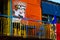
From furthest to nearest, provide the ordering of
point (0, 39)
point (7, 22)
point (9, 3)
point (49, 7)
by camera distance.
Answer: point (49, 7) → point (9, 3) → point (7, 22) → point (0, 39)

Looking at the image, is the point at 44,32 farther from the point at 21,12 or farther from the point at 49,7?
the point at 49,7

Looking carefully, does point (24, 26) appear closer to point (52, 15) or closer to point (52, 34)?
point (52, 34)

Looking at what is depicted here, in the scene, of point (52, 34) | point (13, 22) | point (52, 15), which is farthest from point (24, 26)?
point (52, 15)

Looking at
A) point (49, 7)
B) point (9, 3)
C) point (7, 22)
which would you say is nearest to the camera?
point (7, 22)

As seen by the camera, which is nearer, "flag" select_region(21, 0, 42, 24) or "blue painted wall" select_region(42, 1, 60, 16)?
"flag" select_region(21, 0, 42, 24)

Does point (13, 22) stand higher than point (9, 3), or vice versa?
point (9, 3)

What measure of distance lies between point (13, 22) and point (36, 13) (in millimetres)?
3018

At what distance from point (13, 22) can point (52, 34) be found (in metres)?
2.57

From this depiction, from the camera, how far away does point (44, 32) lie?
1490 centimetres

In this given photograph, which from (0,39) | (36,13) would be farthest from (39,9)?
(0,39)

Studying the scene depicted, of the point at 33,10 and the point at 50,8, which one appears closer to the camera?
the point at 33,10

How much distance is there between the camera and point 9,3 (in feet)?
48.8

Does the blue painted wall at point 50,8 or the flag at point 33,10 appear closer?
the flag at point 33,10

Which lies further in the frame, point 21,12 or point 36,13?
point 36,13
